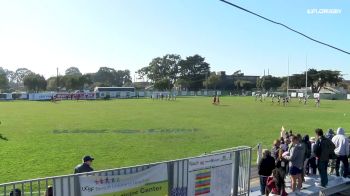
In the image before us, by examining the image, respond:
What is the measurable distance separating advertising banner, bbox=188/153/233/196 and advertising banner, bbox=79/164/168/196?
775mm

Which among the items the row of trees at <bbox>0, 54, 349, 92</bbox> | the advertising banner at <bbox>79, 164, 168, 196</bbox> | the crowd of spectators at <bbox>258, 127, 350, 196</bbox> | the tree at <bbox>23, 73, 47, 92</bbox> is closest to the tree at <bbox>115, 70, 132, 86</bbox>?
the row of trees at <bbox>0, 54, 349, 92</bbox>

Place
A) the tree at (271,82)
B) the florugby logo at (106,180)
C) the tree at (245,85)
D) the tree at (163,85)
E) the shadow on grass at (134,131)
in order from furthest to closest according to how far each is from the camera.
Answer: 1. the tree at (245,85)
2. the tree at (271,82)
3. the tree at (163,85)
4. the shadow on grass at (134,131)
5. the florugby logo at (106,180)

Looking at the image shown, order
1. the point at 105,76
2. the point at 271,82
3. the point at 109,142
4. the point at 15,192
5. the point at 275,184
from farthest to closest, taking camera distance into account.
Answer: the point at 105,76 < the point at 271,82 < the point at 109,142 < the point at 275,184 < the point at 15,192

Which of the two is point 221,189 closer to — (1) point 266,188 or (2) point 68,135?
(1) point 266,188

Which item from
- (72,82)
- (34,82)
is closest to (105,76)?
(72,82)

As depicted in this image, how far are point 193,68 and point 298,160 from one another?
140m

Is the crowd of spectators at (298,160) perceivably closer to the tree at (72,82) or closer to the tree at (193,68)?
the tree at (72,82)

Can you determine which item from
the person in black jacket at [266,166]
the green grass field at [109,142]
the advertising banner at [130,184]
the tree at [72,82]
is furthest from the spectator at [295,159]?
the tree at [72,82]

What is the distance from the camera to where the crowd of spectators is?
1016 centimetres

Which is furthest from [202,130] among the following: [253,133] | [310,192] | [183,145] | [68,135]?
[310,192]

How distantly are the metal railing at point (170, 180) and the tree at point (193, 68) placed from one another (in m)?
136

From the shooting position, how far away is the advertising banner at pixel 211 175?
872cm

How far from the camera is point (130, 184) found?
755 cm

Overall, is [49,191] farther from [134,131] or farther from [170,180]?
[134,131]
